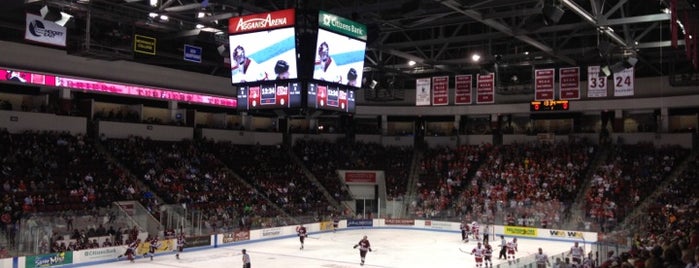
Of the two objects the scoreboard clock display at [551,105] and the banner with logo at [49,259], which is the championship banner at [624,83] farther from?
the banner with logo at [49,259]

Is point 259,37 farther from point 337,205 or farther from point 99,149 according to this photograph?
point 337,205

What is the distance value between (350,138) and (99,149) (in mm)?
20223

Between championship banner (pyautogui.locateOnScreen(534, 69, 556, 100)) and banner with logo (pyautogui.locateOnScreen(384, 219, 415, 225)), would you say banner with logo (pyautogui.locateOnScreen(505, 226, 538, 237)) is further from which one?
championship banner (pyautogui.locateOnScreen(534, 69, 556, 100))

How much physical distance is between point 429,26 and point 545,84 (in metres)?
5.71

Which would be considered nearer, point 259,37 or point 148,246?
point 259,37

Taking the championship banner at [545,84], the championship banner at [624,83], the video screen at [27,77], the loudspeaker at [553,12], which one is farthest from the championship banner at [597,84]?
the video screen at [27,77]

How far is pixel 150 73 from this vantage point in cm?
3778

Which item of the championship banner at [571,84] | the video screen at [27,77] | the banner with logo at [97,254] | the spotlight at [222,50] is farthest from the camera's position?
the video screen at [27,77]

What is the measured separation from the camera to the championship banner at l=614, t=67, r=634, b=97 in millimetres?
26109

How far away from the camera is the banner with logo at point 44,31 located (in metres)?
22.3

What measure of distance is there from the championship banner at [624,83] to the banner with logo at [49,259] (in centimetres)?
2245

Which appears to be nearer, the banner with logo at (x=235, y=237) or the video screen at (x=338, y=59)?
the video screen at (x=338, y=59)

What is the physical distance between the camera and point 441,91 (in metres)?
31.2

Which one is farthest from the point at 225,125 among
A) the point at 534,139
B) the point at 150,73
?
the point at 534,139
